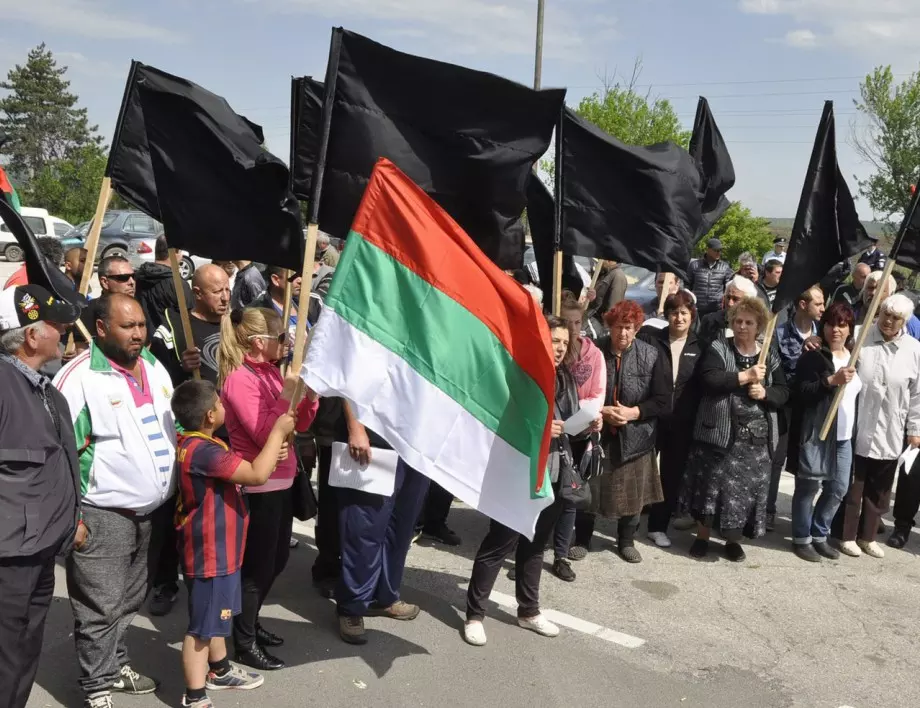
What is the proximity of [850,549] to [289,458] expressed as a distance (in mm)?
4544

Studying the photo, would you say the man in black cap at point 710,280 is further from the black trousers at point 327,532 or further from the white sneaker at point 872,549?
the black trousers at point 327,532

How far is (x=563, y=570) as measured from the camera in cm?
620

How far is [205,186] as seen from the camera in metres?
4.86

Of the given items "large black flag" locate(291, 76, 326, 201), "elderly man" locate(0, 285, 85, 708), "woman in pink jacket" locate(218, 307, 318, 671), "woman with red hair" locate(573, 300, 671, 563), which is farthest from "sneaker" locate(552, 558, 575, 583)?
"elderly man" locate(0, 285, 85, 708)

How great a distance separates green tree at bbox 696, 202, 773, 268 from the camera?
110 ft

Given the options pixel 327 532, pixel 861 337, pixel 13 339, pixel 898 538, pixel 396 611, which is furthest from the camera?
pixel 898 538

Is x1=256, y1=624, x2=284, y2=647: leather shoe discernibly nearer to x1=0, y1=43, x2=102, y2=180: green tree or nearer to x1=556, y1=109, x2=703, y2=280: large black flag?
x1=556, y1=109, x2=703, y2=280: large black flag

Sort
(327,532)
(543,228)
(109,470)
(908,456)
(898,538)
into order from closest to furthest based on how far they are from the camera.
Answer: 1. (109,470)
2. (327,532)
3. (543,228)
4. (908,456)
5. (898,538)

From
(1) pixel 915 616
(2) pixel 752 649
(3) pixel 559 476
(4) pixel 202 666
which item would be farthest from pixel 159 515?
(1) pixel 915 616

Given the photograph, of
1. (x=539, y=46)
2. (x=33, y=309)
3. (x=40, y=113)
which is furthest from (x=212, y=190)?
(x=40, y=113)

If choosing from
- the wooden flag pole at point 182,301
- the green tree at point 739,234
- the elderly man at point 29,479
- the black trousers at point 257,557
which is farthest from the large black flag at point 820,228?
the green tree at point 739,234

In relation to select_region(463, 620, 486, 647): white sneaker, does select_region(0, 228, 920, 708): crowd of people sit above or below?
above

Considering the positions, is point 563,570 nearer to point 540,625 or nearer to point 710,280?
point 540,625

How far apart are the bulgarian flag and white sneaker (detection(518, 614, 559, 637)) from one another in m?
1.39
